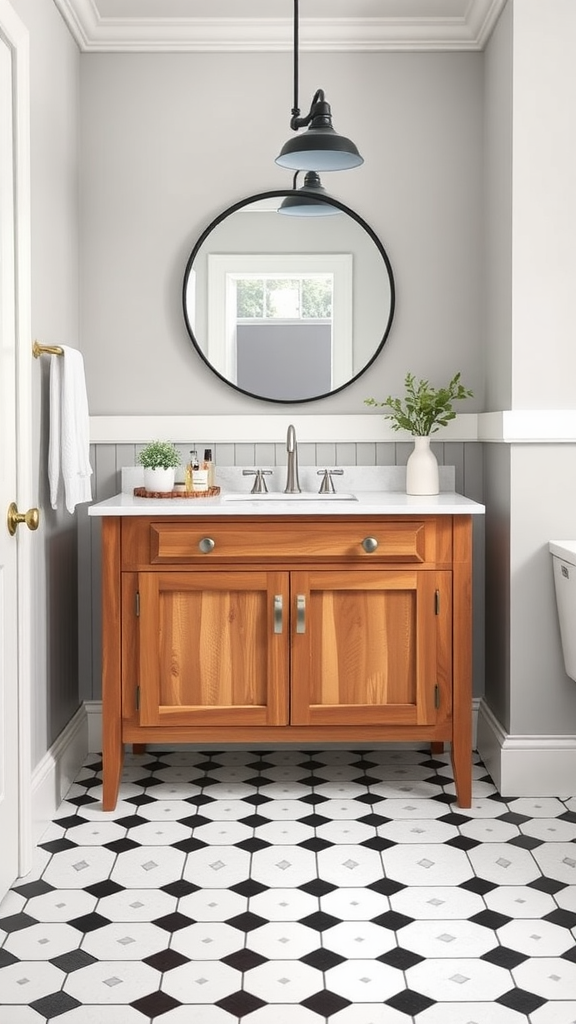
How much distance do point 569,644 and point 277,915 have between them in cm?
122

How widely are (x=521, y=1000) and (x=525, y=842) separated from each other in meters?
0.78

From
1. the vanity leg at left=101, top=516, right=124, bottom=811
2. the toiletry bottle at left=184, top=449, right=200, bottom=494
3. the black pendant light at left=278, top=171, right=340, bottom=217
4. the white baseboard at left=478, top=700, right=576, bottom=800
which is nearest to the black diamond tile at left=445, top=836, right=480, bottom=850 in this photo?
the white baseboard at left=478, top=700, right=576, bottom=800

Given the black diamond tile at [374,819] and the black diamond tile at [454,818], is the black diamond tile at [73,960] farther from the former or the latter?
the black diamond tile at [454,818]

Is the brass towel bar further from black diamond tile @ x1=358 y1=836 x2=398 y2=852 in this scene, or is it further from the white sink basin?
black diamond tile @ x1=358 y1=836 x2=398 y2=852

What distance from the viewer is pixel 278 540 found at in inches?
115

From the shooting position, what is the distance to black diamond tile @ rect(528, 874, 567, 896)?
8.04ft

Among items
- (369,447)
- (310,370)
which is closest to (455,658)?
(369,447)

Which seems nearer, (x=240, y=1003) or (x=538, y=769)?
(x=240, y=1003)

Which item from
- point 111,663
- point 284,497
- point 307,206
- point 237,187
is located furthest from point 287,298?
point 111,663

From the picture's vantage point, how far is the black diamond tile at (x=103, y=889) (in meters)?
2.44

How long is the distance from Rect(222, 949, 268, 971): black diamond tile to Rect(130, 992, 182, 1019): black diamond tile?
17 cm

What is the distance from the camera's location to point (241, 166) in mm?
3508

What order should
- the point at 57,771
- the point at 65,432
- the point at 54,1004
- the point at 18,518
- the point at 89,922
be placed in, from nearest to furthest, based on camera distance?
the point at 54,1004 < the point at 89,922 < the point at 18,518 < the point at 65,432 < the point at 57,771

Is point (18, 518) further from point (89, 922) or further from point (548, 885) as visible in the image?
point (548, 885)
